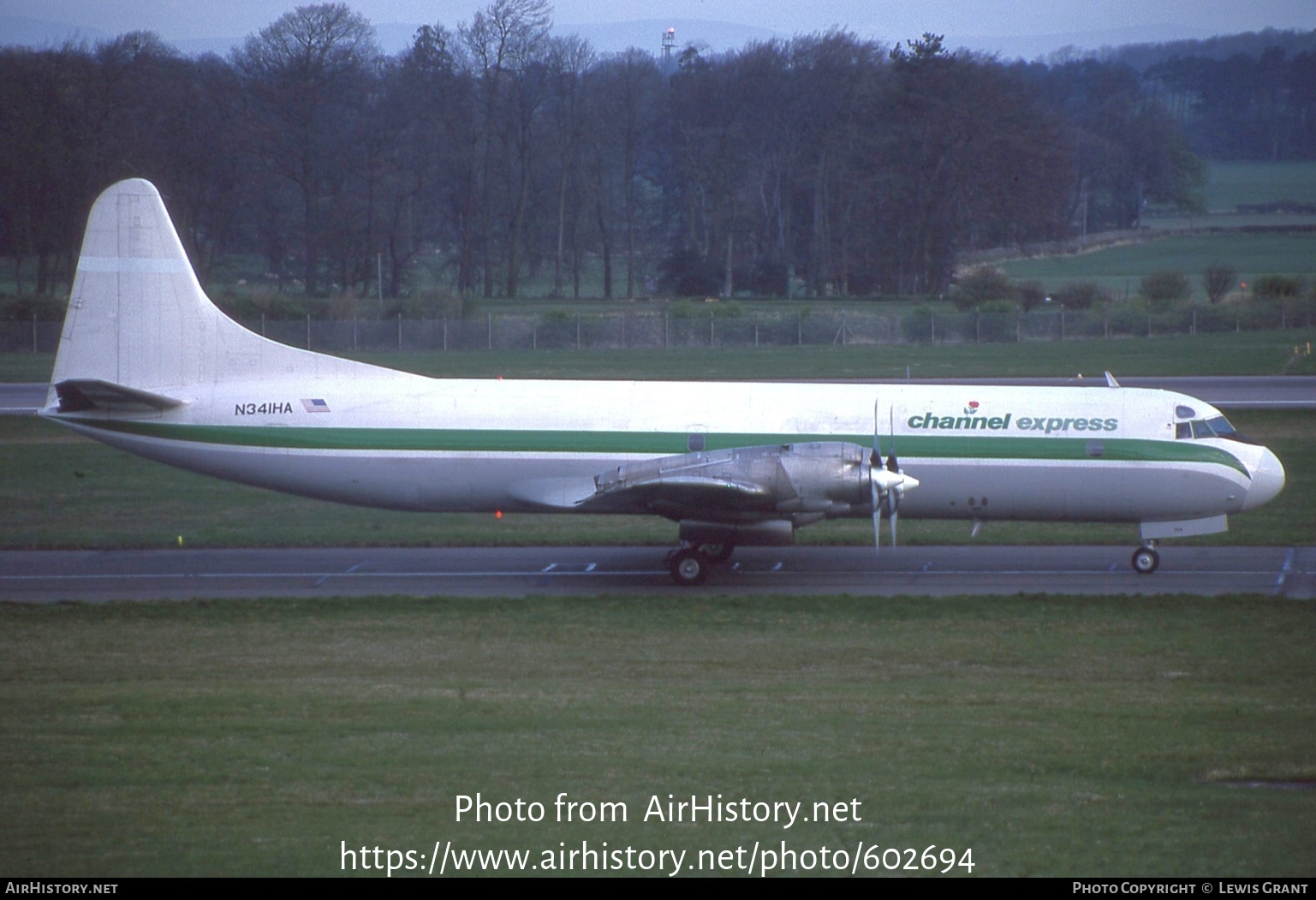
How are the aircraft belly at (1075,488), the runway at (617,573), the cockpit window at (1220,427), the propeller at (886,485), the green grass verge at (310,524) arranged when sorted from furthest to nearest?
the green grass verge at (310,524), the cockpit window at (1220,427), the aircraft belly at (1075,488), the runway at (617,573), the propeller at (886,485)

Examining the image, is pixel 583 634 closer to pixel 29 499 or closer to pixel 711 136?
pixel 29 499

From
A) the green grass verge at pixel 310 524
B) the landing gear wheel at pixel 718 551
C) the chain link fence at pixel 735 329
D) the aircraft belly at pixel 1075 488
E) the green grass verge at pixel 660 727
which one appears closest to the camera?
the green grass verge at pixel 660 727

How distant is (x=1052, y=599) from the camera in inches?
757

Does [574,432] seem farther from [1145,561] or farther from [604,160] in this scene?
[604,160]

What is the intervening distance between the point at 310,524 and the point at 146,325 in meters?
6.22

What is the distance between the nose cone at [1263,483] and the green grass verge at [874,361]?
2855cm

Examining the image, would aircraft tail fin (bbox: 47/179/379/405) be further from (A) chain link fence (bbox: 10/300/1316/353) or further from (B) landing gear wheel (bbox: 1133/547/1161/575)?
(A) chain link fence (bbox: 10/300/1316/353)

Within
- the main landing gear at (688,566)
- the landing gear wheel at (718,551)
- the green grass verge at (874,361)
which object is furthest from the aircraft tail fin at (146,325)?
the green grass verge at (874,361)

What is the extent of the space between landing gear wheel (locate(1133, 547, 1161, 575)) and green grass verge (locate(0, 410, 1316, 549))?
2.82 metres

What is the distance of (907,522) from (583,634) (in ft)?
38.6

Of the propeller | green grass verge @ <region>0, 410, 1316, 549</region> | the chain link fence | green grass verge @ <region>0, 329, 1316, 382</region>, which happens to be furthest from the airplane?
the chain link fence

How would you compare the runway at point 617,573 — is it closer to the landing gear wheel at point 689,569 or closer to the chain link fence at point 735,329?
the landing gear wheel at point 689,569

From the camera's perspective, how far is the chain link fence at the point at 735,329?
58938 mm

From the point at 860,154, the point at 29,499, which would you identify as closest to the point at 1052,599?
the point at 29,499
